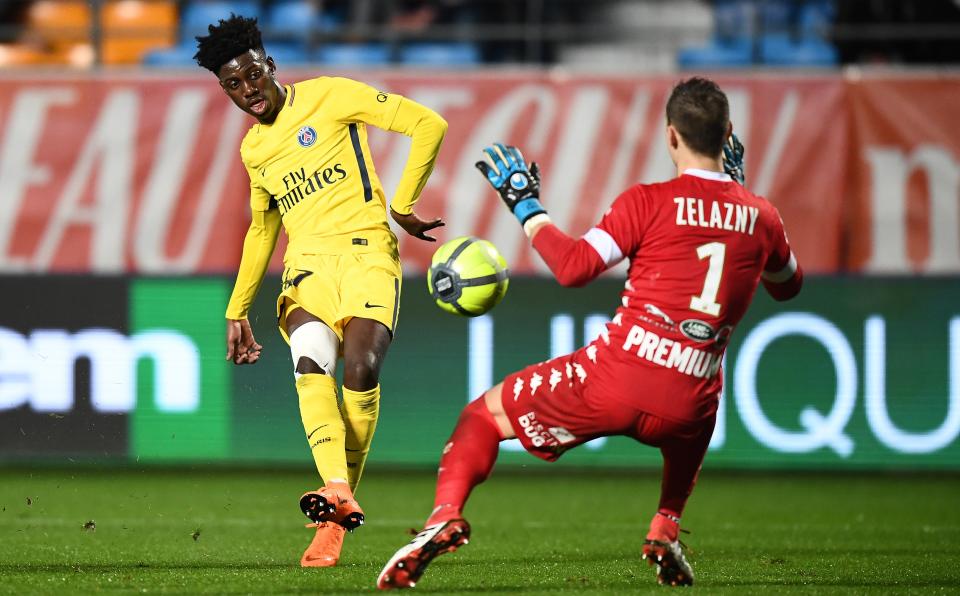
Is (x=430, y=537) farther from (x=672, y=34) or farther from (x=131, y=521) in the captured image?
(x=672, y=34)

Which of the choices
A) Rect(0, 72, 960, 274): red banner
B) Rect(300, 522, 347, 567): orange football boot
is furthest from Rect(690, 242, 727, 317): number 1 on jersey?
Rect(0, 72, 960, 274): red banner

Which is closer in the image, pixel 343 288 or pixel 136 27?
pixel 343 288

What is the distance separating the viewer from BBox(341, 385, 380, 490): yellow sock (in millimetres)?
5992

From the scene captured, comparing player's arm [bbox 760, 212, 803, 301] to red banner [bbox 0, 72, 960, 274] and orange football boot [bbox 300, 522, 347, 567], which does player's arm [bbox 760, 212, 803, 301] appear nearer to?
orange football boot [bbox 300, 522, 347, 567]

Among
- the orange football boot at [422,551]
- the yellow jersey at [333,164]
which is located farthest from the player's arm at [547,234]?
the yellow jersey at [333,164]

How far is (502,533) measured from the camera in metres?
7.42

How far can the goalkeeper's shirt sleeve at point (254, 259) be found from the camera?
6348 mm

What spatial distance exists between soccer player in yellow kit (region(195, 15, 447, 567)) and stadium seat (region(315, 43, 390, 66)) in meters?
6.89

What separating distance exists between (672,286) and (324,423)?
1.69 meters

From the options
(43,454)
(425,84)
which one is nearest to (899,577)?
(43,454)

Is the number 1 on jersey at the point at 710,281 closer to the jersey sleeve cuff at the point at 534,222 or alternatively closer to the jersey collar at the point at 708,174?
the jersey collar at the point at 708,174

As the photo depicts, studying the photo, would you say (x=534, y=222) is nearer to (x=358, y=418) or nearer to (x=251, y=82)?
(x=358, y=418)

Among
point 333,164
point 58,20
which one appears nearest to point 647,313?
point 333,164

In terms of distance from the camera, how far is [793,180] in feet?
38.5
